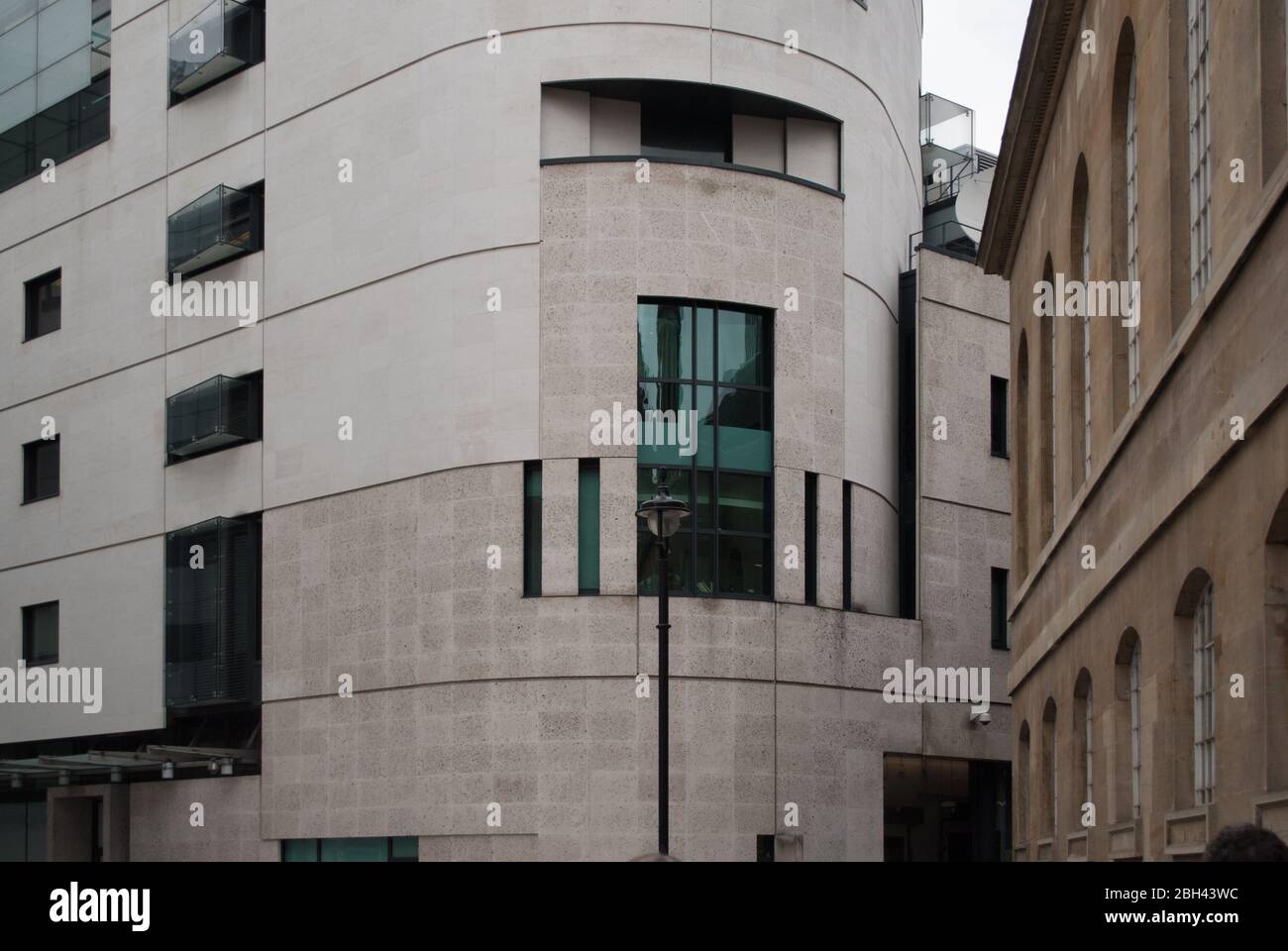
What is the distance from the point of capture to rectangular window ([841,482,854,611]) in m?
33.9

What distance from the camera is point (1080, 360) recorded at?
22.2m

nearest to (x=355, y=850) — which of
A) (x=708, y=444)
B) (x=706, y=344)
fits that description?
(x=708, y=444)

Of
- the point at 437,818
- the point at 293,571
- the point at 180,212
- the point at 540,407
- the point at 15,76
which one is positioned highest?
the point at 15,76

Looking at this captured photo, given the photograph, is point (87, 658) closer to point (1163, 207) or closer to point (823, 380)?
point (823, 380)

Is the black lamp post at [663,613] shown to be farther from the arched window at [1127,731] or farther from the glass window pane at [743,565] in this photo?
the glass window pane at [743,565]

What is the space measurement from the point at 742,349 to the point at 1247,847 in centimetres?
2862

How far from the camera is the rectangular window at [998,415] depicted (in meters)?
38.9

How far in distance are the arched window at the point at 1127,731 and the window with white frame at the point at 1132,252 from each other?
2715 millimetres

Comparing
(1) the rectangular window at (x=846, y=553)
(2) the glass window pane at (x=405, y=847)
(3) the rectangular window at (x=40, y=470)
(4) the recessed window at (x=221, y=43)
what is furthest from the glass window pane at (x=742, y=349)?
(3) the rectangular window at (x=40, y=470)

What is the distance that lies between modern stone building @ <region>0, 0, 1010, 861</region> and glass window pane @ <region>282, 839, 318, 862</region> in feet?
0.47

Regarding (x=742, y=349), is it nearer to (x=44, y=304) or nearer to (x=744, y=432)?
(x=744, y=432)

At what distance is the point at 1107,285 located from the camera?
18703 mm
